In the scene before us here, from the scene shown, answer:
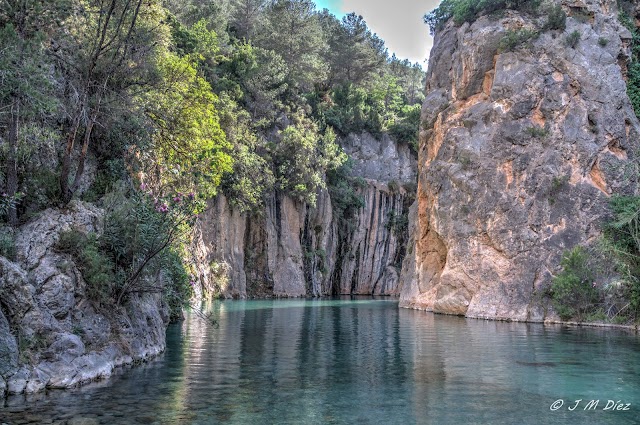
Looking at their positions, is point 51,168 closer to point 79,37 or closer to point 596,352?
point 79,37

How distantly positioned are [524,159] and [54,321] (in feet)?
82.4

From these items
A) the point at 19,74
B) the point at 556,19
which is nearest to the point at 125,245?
the point at 19,74

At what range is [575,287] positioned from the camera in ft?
81.5

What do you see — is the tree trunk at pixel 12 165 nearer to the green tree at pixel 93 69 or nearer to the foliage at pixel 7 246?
the foliage at pixel 7 246

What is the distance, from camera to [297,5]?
5641cm

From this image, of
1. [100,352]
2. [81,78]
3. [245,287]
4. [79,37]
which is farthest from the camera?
[245,287]

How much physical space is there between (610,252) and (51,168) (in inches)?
826

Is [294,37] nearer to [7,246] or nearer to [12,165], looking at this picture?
[12,165]

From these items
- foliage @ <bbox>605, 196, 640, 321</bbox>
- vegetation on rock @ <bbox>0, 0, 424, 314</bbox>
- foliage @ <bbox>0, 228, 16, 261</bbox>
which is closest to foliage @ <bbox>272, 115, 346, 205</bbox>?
vegetation on rock @ <bbox>0, 0, 424, 314</bbox>

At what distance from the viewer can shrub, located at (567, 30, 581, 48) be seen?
30625 mm

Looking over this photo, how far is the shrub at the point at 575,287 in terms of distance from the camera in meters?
24.9

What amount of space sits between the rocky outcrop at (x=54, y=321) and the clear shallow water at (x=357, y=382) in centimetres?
44

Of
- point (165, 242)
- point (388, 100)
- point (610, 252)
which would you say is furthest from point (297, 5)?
point (165, 242)

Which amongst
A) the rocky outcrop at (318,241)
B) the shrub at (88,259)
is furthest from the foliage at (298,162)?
the shrub at (88,259)
